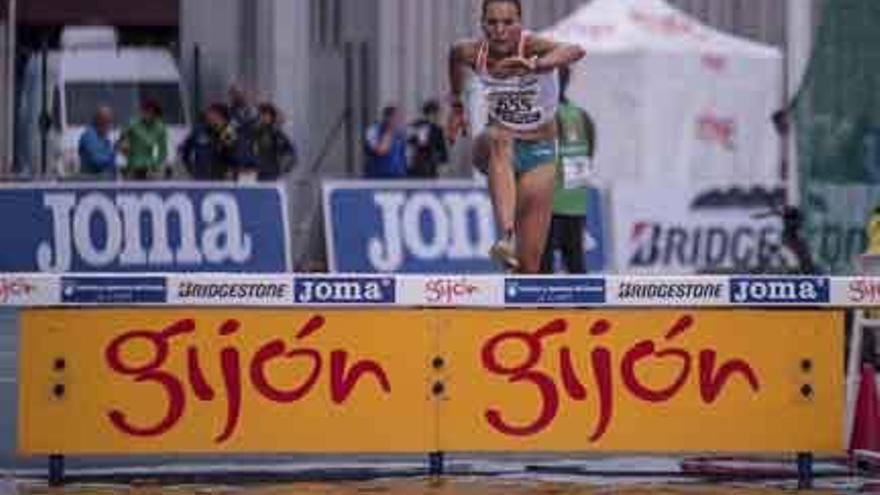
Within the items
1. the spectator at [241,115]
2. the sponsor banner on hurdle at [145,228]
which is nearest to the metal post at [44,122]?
the spectator at [241,115]

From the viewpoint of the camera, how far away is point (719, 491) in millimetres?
11203

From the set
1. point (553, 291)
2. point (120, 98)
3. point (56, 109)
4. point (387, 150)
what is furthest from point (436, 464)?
point (120, 98)

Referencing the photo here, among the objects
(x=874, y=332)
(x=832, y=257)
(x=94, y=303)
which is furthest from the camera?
(x=832, y=257)

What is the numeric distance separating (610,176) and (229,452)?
13.7 meters

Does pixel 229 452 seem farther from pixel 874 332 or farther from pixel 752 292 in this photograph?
pixel 874 332

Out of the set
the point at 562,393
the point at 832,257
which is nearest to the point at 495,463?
the point at 562,393

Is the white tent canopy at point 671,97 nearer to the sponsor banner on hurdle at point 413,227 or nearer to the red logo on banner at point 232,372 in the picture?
the sponsor banner on hurdle at point 413,227

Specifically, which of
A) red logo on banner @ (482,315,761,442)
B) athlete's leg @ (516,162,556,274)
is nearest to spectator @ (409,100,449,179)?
athlete's leg @ (516,162,556,274)

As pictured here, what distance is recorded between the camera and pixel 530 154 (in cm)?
1247

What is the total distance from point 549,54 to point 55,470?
10.3 feet

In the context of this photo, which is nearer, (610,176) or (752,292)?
(752,292)

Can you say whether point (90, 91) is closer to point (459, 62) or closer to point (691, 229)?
point (691, 229)

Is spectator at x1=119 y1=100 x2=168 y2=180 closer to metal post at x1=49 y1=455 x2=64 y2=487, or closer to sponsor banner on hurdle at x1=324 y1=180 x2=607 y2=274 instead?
sponsor banner on hurdle at x1=324 y1=180 x2=607 y2=274

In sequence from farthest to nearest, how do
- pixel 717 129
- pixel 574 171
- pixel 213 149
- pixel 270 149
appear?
pixel 270 149, pixel 213 149, pixel 717 129, pixel 574 171
